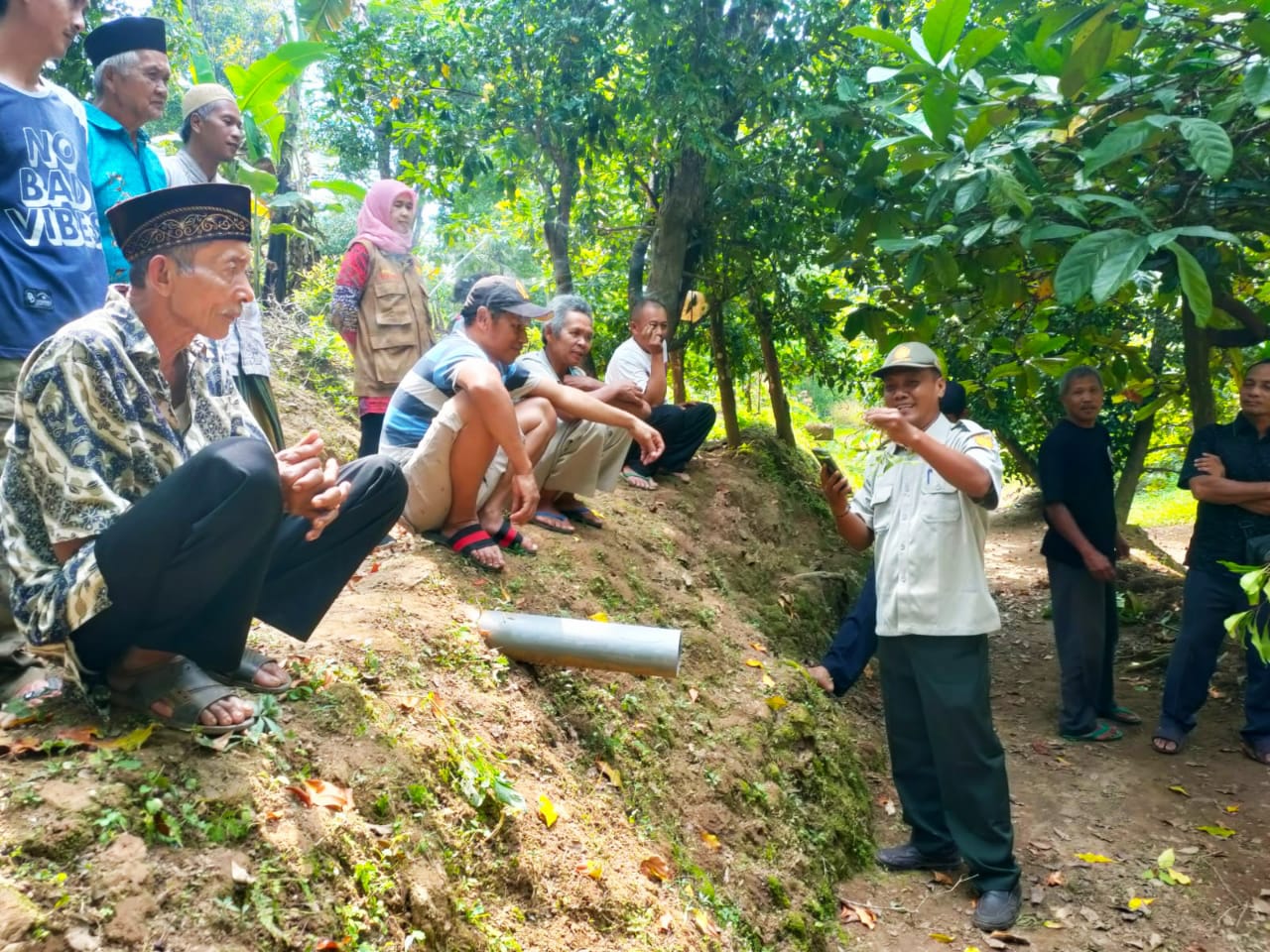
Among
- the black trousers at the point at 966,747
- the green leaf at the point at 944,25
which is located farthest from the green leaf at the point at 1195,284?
the black trousers at the point at 966,747

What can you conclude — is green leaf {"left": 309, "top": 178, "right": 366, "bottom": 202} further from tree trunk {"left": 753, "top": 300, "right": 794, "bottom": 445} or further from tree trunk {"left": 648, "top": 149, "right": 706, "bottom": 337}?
tree trunk {"left": 753, "top": 300, "right": 794, "bottom": 445}

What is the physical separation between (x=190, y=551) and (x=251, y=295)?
0.70 metres

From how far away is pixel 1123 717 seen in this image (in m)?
6.05

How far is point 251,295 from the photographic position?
7.93ft

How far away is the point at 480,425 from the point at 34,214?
1766 mm

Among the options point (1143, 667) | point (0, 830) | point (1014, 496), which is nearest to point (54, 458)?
point (0, 830)

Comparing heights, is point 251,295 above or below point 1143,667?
above

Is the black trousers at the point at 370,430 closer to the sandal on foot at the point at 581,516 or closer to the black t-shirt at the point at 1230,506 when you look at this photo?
the sandal on foot at the point at 581,516

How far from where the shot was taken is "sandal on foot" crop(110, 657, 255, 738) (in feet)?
7.43

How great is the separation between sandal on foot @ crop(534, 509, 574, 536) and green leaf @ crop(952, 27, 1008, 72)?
2931 mm

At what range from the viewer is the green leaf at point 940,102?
345 cm

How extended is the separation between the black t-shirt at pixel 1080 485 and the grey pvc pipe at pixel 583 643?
343 cm

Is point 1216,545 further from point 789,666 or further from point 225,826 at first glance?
point 225,826

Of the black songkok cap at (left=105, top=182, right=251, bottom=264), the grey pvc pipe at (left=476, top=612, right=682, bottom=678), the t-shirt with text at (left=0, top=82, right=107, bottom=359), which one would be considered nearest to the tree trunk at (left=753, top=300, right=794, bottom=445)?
→ the grey pvc pipe at (left=476, top=612, right=682, bottom=678)
